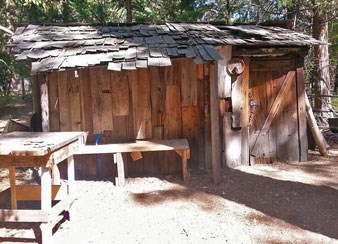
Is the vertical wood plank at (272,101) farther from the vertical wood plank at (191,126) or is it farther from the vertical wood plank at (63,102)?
the vertical wood plank at (63,102)

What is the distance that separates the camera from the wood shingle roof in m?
5.60

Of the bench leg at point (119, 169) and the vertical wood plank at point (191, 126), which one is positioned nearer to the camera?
the bench leg at point (119, 169)

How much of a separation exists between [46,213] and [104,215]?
3.92 ft

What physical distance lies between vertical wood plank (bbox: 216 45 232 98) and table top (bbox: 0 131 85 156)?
3.34 metres

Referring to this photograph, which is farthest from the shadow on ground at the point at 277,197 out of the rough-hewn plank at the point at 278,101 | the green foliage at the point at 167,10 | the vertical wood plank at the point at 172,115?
the green foliage at the point at 167,10

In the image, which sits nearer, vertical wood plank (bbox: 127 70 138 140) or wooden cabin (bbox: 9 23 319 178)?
wooden cabin (bbox: 9 23 319 178)

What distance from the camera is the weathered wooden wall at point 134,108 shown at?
21.4ft

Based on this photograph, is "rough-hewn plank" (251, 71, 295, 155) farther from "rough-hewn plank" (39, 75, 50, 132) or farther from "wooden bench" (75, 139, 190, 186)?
"rough-hewn plank" (39, 75, 50, 132)

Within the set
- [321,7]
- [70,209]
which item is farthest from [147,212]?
[321,7]

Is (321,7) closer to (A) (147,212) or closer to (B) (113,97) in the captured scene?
(B) (113,97)

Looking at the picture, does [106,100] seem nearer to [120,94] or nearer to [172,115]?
[120,94]

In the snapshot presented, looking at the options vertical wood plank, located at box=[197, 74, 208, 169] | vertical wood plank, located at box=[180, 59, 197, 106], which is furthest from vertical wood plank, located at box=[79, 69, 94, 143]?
vertical wood plank, located at box=[197, 74, 208, 169]

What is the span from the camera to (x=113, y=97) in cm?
658

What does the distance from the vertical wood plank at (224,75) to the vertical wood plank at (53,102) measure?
330cm
